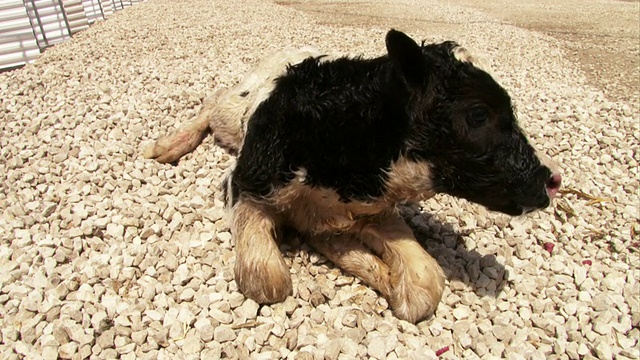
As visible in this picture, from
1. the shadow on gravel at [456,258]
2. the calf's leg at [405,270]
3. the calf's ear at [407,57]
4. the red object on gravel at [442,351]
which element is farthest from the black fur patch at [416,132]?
the red object on gravel at [442,351]

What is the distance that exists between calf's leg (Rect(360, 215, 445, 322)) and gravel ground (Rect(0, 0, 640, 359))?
0.40 ft

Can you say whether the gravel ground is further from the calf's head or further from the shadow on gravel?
the calf's head

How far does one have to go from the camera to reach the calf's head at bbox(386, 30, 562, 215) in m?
2.59

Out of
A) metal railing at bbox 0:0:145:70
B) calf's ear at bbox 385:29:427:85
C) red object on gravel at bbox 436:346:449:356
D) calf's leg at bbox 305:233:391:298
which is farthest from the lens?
metal railing at bbox 0:0:145:70

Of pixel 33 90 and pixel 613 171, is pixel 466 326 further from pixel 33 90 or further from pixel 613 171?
pixel 33 90

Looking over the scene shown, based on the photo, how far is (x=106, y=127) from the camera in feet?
16.8

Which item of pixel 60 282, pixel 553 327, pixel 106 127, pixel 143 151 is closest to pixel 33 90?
pixel 106 127

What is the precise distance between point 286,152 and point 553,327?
2089 millimetres

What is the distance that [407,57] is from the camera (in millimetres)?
2553

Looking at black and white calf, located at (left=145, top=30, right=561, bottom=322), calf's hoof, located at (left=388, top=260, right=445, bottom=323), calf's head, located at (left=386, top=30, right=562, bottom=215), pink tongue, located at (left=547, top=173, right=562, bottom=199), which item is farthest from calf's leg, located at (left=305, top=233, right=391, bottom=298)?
pink tongue, located at (left=547, top=173, right=562, bottom=199)

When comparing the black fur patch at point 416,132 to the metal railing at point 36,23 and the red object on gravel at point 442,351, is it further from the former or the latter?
the metal railing at point 36,23

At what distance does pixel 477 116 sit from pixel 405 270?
3.61 feet

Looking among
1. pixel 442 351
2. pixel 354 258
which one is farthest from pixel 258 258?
pixel 442 351

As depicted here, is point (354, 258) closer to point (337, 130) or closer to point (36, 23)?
point (337, 130)
